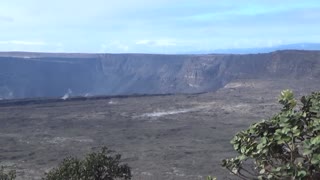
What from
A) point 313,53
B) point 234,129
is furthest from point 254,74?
point 234,129

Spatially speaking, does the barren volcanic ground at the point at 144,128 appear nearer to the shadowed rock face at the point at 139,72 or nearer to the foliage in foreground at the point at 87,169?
the shadowed rock face at the point at 139,72

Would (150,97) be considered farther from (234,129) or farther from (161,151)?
(161,151)

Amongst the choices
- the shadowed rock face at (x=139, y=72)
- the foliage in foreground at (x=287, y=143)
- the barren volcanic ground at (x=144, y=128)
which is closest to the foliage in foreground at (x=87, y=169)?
the foliage in foreground at (x=287, y=143)

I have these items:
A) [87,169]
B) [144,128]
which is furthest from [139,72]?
[87,169]

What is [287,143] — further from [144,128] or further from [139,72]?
[139,72]

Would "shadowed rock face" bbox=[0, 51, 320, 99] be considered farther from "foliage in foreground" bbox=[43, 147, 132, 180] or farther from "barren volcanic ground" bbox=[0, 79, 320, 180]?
"foliage in foreground" bbox=[43, 147, 132, 180]

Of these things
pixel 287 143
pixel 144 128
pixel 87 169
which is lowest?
pixel 144 128
